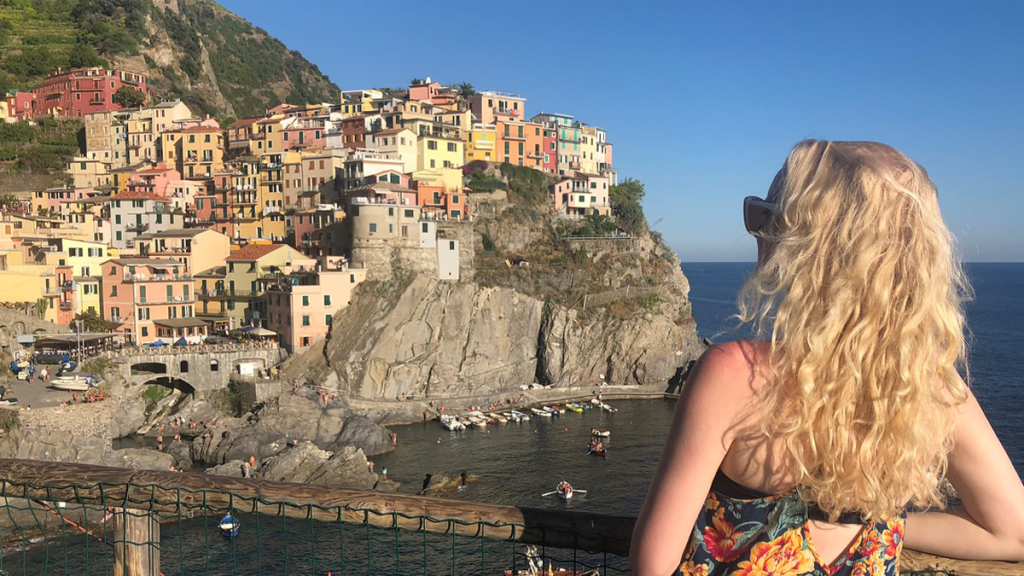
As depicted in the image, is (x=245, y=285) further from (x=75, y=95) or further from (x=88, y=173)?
(x=75, y=95)

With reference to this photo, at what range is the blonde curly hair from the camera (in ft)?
4.89

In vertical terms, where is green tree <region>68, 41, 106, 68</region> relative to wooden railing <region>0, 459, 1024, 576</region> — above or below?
above

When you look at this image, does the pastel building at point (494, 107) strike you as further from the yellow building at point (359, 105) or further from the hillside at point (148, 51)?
the hillside at point (148, 51)

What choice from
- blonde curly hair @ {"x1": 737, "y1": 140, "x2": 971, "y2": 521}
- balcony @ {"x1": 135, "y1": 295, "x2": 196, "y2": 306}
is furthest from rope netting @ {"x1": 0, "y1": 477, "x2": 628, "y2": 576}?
balcony @ {"x1": 135, "y1": 295, "x2": 196, "y2": 306}

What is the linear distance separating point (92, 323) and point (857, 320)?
124ft

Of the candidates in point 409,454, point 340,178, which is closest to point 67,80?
point 340,178

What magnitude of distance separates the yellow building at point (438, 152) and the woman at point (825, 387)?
146ft

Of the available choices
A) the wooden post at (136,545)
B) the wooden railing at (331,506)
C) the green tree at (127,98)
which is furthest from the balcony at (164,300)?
the wooden post at (136,545)

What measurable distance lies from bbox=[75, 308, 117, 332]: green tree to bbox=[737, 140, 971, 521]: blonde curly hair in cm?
3729

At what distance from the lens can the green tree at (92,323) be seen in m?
33.8

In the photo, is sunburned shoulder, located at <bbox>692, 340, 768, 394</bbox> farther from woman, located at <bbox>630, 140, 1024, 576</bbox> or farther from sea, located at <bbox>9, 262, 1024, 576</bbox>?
sea, located at <bbox>9, 262, 1024, 576</bbox>

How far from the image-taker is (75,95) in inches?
2175

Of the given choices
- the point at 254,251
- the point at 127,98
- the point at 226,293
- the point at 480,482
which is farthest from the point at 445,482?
the point at 127,98

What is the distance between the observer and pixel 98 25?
62.0 m
